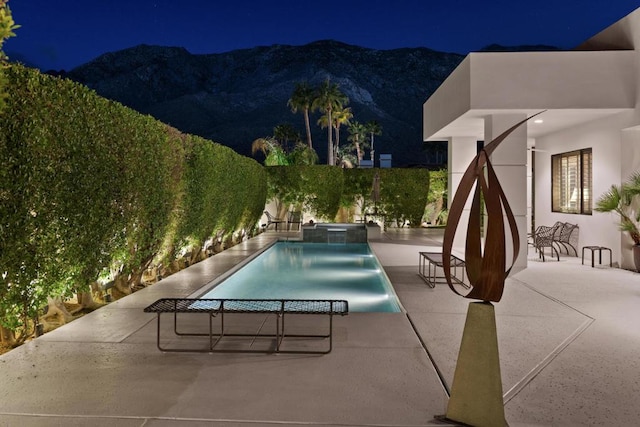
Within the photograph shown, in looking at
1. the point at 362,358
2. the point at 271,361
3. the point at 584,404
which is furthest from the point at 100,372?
the point at 584,404

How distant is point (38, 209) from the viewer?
17.3ft

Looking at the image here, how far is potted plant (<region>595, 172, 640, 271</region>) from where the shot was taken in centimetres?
1039

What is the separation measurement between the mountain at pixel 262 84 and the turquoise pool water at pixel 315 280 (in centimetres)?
6672

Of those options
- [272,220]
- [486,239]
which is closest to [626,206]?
[486,239]

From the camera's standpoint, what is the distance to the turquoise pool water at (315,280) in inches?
362

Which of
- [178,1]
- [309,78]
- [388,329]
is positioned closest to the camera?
[388,329]

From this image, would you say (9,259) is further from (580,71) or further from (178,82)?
(178,82)

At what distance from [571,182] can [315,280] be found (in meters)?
7.37

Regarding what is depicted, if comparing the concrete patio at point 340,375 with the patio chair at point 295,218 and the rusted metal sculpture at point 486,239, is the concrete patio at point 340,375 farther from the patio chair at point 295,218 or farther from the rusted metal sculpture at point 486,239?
the patio chair at point 295,218

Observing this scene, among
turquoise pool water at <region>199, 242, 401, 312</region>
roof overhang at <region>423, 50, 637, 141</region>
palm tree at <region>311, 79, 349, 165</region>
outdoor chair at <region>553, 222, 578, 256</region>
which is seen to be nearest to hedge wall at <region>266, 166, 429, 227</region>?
turquoise pool water at <region>199, 242, 401, 312</region>

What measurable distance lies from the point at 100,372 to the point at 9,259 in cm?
146

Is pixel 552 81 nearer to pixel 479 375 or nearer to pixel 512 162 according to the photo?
pixel 512 162

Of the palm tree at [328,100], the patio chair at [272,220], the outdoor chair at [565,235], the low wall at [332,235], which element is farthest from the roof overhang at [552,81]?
the palm tree at [328,100]

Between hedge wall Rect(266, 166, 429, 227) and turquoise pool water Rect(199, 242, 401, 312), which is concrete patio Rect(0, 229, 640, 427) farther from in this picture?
hedge wall Rect(266, 166, 429, 227)
